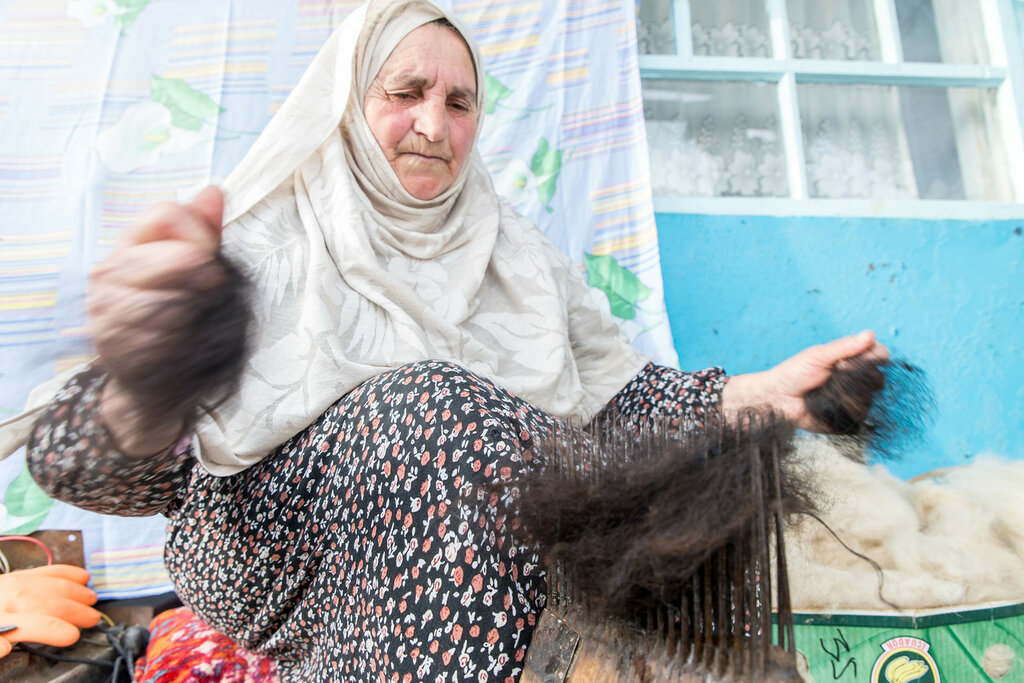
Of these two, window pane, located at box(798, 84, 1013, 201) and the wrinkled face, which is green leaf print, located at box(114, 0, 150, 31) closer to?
the wrinkled face

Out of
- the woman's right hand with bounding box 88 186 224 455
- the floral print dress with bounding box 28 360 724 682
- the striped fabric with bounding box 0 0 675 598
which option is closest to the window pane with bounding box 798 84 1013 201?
the striped fabric with bounding box 0 0 675 598

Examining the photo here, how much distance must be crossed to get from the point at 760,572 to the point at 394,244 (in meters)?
0.85

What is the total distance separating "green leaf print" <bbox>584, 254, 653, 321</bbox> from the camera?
1.72 metres

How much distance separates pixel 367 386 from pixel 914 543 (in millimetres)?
902

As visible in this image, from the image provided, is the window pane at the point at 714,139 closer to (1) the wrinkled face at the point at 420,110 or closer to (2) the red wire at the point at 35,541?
(1) the wrinkled face at the point at 420,110

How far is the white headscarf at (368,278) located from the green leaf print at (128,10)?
0.74 m

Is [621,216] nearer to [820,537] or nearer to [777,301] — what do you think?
[777,301]

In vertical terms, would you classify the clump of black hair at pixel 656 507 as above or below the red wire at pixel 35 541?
above

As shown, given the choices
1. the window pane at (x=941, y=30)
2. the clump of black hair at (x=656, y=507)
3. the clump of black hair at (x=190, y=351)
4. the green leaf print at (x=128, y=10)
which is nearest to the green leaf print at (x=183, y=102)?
the green leaf print at (x=128, y=10)

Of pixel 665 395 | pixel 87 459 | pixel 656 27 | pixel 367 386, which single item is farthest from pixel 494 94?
pixel 87 459

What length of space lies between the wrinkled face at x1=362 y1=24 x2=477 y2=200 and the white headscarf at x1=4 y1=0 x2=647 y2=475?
2cm

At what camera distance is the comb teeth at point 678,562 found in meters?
0.48

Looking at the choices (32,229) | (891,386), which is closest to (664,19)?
(891,386)

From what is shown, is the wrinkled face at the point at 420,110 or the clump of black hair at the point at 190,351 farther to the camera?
the wrinkled face at the point at 420,110
